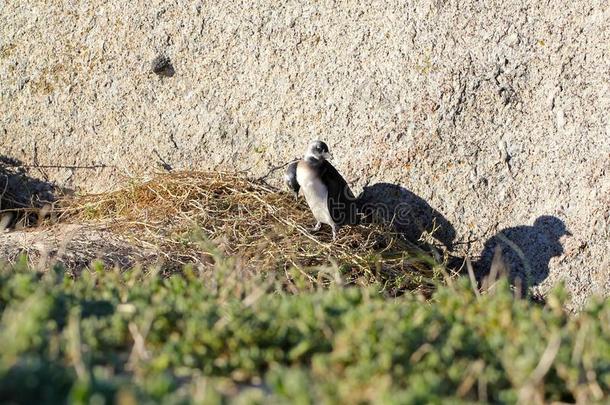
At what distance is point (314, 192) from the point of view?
21.4 ft

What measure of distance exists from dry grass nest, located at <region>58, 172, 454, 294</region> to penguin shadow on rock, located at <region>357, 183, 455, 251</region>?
0.09 meters

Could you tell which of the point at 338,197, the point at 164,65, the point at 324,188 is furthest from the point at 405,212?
the point at 164,65

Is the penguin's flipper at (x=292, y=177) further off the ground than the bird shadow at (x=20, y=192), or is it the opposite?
the penguin's flipper at (x=292, y=177)

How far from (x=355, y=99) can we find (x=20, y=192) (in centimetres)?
263

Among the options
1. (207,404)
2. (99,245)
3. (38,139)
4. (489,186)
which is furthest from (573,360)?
(38,139)

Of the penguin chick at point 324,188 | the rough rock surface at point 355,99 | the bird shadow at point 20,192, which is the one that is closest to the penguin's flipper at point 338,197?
the penguin chick at point 324,188

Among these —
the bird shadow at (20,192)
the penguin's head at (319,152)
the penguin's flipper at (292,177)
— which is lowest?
the bird shadow at (20,192)

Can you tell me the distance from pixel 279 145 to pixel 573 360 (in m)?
4.06

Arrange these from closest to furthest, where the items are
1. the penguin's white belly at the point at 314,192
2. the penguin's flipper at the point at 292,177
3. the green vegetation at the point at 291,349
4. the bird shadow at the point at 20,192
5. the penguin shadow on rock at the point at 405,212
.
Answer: the green vegetation at the point at 291,349 → the penguin's white belly at the point at 314,192 → the penguin shadow on rock at the point at 405,212 → the penguin's flipper at the point at 292,177 → the bird shadow at the point at 20,192

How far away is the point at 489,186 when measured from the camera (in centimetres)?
648

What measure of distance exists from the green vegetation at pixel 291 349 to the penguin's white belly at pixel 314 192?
2.62m

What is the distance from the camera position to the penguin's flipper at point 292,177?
265 inches

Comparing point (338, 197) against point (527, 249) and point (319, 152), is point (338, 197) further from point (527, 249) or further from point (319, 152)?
point (527, 249)

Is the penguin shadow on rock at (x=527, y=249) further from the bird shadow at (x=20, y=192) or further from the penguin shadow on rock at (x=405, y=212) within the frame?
the bird shadow at (x=20, y=192)
